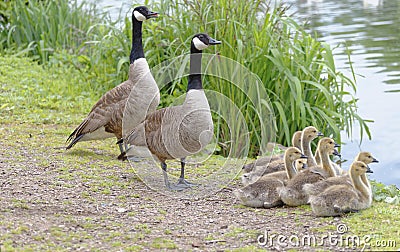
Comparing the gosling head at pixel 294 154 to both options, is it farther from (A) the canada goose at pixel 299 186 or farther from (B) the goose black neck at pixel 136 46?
(B) the goose black neck at pixel 136 46

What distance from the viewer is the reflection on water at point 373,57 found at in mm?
8953

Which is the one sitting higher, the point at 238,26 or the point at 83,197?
the point at 238,26

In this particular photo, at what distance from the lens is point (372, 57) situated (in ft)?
40.8

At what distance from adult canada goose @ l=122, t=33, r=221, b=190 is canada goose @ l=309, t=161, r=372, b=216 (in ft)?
3.85

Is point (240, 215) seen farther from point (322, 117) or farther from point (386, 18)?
point (386, 18)

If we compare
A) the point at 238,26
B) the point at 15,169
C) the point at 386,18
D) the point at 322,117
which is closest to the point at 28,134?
the point at 15,169

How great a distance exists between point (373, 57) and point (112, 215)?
8.36 m

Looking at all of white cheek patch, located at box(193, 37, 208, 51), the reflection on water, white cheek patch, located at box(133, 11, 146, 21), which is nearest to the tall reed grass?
the reflection on water

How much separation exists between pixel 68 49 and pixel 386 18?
7626 millimetres

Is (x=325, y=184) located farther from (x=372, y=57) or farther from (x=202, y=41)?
(x=372, y=57)

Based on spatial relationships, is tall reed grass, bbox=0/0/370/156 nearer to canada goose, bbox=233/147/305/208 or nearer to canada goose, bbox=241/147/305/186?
canada goose, bbox=241/147/305/186

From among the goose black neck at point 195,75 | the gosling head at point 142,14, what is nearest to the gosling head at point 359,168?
the goose black neck at point 195,75

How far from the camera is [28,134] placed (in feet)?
26.5

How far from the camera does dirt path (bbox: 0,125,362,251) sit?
4648mm
